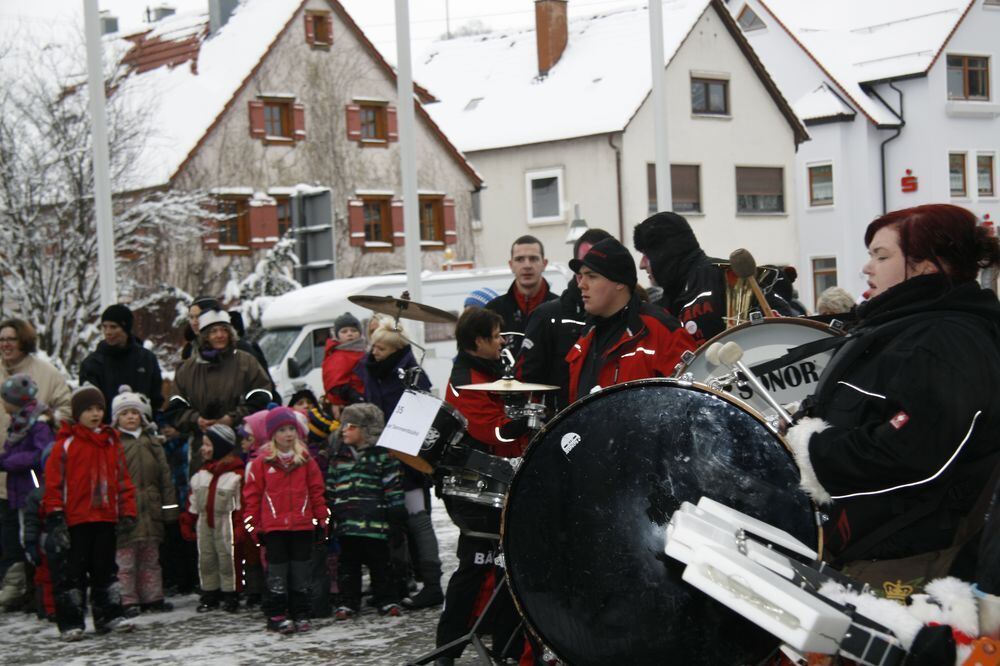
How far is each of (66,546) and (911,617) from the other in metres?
6.35

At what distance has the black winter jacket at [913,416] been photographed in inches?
151

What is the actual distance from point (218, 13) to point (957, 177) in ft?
76.0

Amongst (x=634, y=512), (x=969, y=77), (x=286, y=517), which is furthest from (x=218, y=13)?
(x=634, y=512)

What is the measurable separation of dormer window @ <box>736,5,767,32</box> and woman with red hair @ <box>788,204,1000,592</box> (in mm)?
42558

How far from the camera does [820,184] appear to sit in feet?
139

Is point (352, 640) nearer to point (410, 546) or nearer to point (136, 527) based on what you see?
point (410, 546)

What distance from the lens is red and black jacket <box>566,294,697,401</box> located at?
589 centimetres

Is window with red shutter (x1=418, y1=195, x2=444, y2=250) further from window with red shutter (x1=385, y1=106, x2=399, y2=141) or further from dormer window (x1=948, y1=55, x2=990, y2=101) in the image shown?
dormer window (x1=948, y1=55, x2=990, y2=101)

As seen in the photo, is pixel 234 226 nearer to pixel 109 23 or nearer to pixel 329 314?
pixel 329 314

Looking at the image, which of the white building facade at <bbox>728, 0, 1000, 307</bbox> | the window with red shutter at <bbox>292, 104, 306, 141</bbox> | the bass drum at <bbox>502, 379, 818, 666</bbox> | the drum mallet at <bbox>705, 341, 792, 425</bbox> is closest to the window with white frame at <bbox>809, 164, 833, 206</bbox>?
the white building facade at <bbox>728, 0, 1000, 307</bbox>

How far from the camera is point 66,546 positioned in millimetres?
8648

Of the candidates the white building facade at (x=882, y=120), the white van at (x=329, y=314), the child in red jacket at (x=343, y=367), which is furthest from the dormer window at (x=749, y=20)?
the child in red jacket at (x=343, y=367)

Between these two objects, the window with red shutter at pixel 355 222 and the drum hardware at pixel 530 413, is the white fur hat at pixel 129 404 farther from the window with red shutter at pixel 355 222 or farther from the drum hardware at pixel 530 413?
the window with red shutter at pixel 355 222

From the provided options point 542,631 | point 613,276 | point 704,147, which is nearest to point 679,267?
point 613,276
